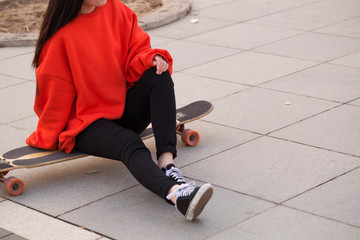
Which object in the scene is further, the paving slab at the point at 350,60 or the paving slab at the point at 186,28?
the paving slab at the point at 186,28

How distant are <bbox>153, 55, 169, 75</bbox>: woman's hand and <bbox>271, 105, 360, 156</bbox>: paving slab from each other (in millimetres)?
1128

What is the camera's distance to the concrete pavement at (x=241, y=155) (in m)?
3.62

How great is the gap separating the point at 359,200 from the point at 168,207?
1051mm

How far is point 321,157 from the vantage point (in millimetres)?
4391

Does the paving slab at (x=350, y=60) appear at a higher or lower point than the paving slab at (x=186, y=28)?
higher

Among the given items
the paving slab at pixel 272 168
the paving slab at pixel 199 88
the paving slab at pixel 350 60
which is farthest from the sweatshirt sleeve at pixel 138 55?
the paving slab at pixel 350 60

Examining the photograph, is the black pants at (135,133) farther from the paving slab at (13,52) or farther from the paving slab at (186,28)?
the paving slab at (186,28)

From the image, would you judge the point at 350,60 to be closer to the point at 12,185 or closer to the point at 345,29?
the point at 345,29

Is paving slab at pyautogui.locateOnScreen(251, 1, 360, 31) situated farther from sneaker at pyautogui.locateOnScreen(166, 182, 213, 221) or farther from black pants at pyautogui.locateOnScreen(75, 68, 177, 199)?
sneaker at pyautogui.locateOnScreen(166, 182, 213, 221)

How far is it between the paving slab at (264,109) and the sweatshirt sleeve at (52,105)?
141 cm

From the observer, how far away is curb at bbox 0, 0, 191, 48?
7734 mm

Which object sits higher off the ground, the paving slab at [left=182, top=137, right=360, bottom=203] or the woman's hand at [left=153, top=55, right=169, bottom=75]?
the woman's hand at [left=153, top=55, right=169, bottom=75]

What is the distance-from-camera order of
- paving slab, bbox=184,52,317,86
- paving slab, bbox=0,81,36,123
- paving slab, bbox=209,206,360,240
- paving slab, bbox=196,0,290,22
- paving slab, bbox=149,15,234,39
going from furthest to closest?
paving slab, bbox=196,0,290,22
paving slab, bbox=149,15,234,39
paving slab, bbox=184,52,317,86
paving slab, bbox=0,81,36,123
paving slab, bbox=209,206,360,240

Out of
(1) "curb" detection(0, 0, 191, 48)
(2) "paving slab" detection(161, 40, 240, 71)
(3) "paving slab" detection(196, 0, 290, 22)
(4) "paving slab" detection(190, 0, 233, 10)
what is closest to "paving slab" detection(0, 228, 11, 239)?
(2) "paving slab" detection(161, 40, 240, 71)
